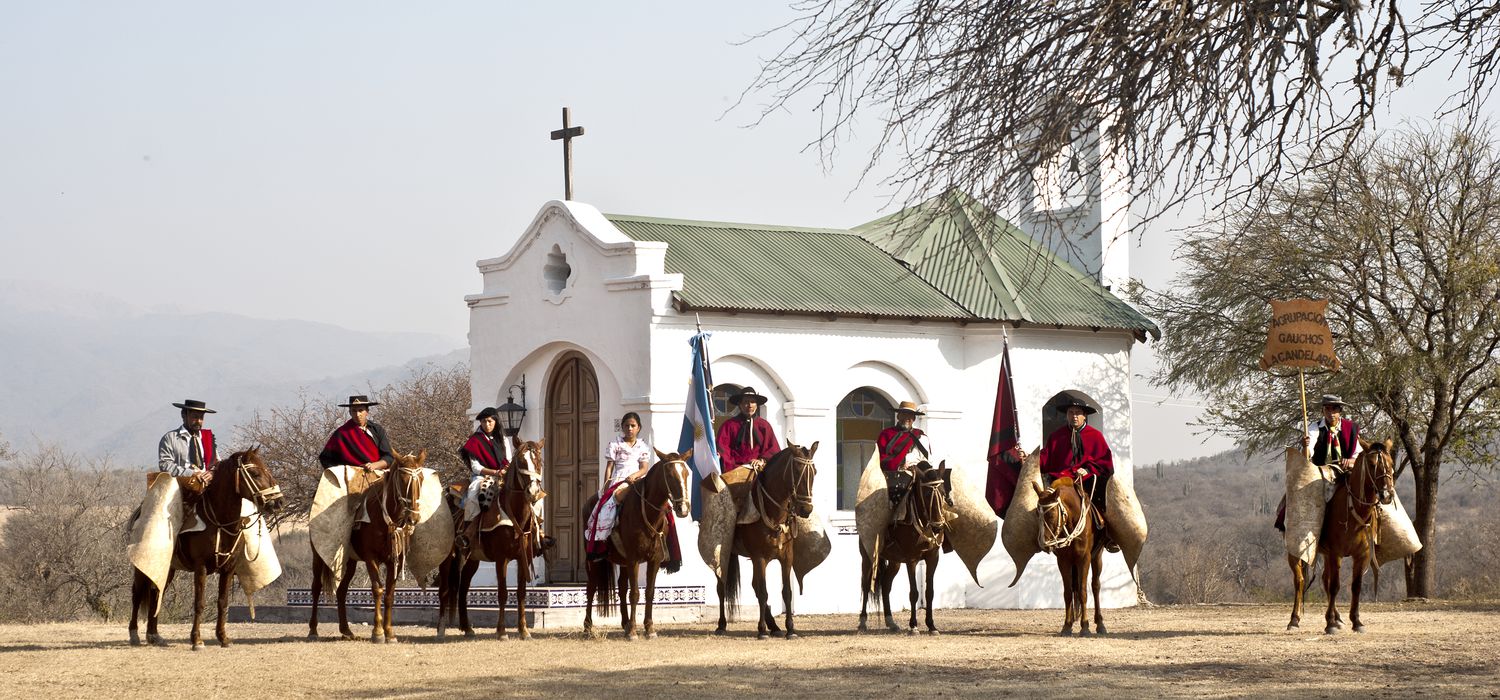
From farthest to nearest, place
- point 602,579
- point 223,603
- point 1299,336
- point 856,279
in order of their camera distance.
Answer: point 856,279 < point 1299,336 < point 602,579 < point 223,603

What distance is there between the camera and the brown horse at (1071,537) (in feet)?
56.4

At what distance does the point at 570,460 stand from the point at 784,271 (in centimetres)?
391

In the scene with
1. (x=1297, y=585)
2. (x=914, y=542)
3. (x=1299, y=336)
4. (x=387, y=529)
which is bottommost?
(x=1297, y=585)

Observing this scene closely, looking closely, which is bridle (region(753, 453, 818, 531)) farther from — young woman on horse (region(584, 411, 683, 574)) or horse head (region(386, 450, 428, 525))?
horse head (region(386, 450, 428, 525))

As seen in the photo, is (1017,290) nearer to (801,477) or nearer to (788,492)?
(788,492)

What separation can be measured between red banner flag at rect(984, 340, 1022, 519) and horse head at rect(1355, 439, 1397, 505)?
3408 millimetres

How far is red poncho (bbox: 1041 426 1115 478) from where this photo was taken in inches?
701

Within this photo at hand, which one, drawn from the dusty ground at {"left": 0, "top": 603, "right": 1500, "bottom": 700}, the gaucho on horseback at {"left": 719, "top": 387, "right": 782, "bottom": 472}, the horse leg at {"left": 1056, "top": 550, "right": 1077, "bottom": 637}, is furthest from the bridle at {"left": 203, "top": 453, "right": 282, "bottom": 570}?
the horse leg at {"left": 1056, "top": 550, "right": 1077, "bottom": 637}

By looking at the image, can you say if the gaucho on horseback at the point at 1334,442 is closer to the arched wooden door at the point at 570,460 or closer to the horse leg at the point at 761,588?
the horse leg at the point at 761,588

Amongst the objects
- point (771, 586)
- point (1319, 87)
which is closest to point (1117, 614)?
point (771, 586)

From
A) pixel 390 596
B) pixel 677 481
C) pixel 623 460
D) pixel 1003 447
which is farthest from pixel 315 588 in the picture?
pixel 1003 447

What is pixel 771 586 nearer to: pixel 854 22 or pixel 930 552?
pixel 930 552

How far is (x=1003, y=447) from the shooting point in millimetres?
20688

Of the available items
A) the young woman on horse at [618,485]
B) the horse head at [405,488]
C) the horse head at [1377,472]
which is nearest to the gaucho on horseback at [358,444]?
the horse head at [405,488]
